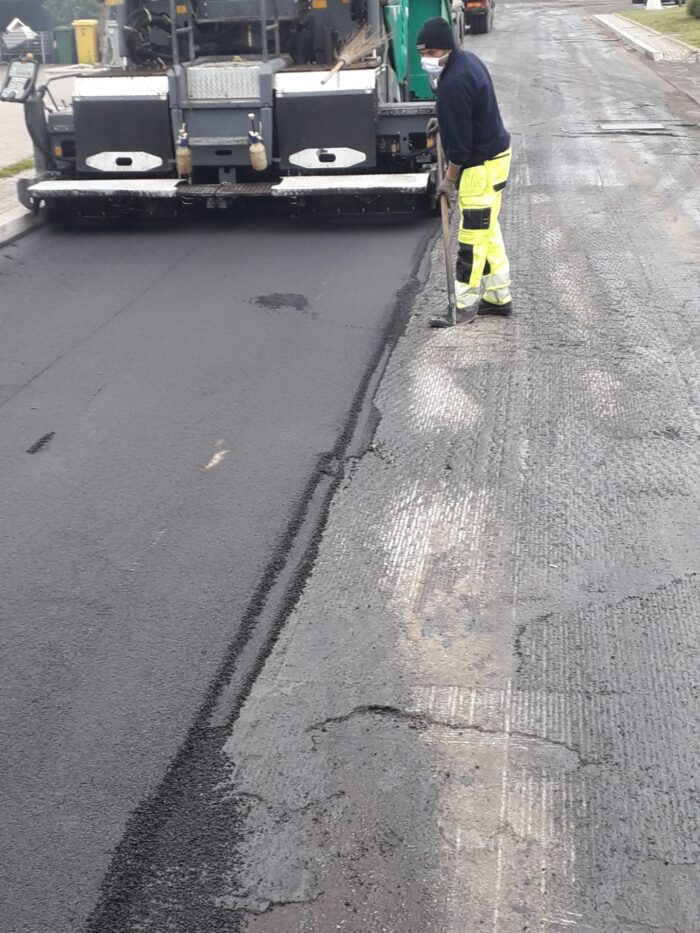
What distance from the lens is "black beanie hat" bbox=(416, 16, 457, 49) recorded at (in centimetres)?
712

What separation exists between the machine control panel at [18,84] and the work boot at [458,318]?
5149 millimetres

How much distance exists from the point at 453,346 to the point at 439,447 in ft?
5.28

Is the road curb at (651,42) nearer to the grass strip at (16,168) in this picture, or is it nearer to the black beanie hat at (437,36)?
the grass strip at (16,168)

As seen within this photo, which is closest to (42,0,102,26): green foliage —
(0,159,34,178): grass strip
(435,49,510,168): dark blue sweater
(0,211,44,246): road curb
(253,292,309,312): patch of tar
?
(0,159,34,178): grass strip

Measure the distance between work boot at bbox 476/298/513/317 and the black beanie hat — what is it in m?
1.60

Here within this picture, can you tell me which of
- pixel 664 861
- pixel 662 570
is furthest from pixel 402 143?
pixel 664 861

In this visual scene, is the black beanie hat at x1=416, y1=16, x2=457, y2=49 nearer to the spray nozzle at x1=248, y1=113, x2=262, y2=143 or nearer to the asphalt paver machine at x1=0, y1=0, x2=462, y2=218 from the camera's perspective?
the asphalt paver machine at x1=0, y1=0, x2=462, y2=218

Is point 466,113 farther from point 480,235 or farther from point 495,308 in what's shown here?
point 495,308

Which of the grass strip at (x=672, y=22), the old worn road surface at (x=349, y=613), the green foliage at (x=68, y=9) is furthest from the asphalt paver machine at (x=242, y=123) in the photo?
the green foliage at (x=68, y=9)

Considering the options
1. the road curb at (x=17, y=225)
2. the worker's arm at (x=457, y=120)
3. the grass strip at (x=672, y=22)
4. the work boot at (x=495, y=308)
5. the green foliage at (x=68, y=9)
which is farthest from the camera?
the green foliage at (x=68, y=9)

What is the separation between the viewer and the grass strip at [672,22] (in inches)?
1053

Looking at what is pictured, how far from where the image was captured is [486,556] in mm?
4523

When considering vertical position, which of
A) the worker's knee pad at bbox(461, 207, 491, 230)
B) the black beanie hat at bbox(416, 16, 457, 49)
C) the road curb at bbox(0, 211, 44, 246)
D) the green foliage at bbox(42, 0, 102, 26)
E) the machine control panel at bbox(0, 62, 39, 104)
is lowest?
the green foliage at bbox(42, 0, 102, 26)

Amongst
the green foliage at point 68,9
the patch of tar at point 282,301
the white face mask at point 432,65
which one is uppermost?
the white face mask at point 432,65
